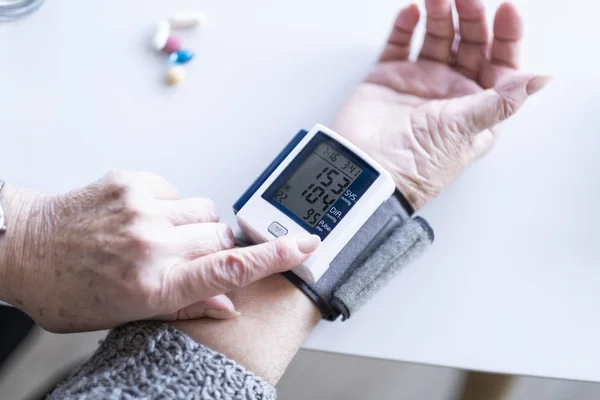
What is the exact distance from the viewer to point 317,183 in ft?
2.68

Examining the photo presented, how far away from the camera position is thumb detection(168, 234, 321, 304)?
732 millimetres

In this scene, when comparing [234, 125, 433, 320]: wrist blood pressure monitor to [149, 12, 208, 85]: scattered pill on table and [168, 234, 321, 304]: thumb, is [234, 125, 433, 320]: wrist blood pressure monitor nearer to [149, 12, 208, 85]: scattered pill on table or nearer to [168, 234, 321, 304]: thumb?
[168, 234, 321, 304]: thumb

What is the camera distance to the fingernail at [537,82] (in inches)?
32.9

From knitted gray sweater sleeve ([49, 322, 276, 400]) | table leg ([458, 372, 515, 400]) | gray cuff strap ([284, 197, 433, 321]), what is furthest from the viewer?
table leg ([458, 372, 515, 400])

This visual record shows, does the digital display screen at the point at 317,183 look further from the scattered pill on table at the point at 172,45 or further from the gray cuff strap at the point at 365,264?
the scattered pill on table at the point at 172,45

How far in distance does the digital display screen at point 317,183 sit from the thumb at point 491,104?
19 centimetres

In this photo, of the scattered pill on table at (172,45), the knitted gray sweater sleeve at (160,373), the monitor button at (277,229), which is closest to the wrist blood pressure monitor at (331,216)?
the monitor button at (277,229)

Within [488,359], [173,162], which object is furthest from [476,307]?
[173,162]

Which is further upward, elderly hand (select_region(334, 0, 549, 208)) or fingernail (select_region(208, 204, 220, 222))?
elderly hand (select_region(334, 0, 549, 208))

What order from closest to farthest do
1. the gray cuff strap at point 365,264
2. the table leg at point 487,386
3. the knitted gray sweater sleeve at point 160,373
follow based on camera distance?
the knitted gray sweater sleeve at point 160,373
the gray cuff strap at point 365,264
the table leg at point 487,386

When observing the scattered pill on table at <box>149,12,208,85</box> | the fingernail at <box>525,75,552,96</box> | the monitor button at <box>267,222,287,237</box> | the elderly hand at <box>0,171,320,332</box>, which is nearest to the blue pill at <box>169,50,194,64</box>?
the scattered pill on table at <box>149,12,208,85</box>

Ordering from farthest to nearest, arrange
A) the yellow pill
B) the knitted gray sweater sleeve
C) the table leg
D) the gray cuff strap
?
the table leg < the yellow pill < the gray cuff strap < the knitted gray sweater sleeve

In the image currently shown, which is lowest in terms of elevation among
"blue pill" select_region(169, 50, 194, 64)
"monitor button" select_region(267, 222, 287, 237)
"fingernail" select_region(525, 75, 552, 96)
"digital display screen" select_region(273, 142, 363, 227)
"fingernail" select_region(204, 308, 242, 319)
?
"fingernail" select_region(204, 308, 242, 319)

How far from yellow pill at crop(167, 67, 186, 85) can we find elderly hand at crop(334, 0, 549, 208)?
0.24 metres
